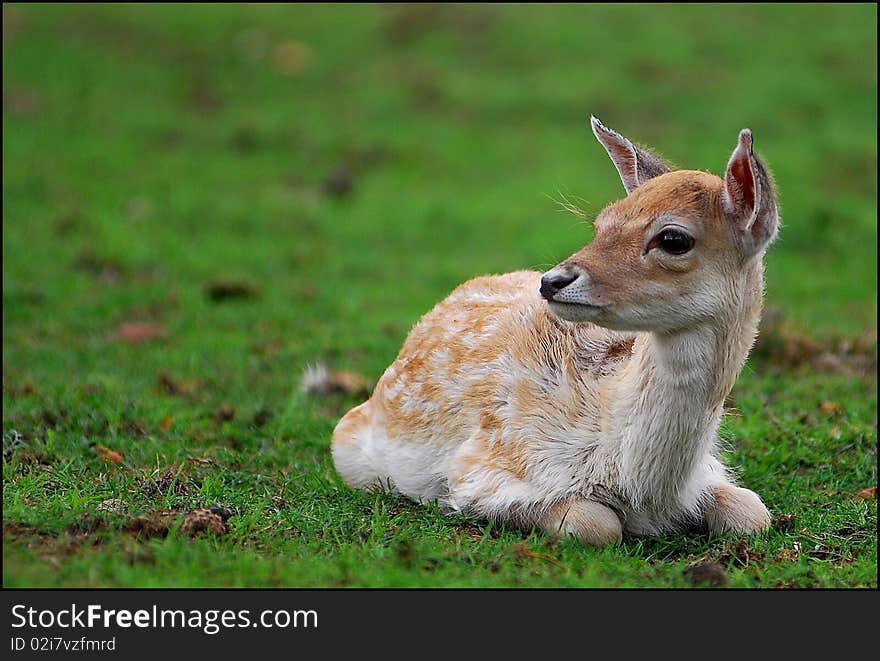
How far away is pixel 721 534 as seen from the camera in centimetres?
582

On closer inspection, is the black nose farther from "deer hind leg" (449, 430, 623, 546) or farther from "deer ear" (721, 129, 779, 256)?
"deer hind leg" (449, 430, 623, 546)

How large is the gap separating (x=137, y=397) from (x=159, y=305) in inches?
116

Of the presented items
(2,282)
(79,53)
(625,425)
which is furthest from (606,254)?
(79,53)

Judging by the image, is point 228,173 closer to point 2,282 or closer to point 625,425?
point 2,282

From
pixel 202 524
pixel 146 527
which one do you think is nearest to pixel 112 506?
pixel 146 527

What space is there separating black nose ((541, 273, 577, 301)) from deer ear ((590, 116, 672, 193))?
3.15ft

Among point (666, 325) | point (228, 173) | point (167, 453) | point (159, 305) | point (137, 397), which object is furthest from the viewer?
point (228, 173)

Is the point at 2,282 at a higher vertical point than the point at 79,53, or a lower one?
lower

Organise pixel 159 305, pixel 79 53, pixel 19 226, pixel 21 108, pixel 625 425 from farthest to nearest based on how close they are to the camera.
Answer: pixel 79 53 < pixel 21 108 < pixel 19 226 < pixel 159 305 < pixel 625 425

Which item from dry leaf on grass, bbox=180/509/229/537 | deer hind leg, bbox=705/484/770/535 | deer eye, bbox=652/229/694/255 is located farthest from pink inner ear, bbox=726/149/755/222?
dry leaf on grass, bbox=180/509/229/537

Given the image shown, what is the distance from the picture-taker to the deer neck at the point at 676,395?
5.31 meters

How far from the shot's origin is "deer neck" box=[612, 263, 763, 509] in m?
5.31

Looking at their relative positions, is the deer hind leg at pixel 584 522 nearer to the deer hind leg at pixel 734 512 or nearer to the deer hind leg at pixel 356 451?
the deer hind leg at pixel 734 512

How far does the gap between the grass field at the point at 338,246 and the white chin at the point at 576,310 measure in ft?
3.44
